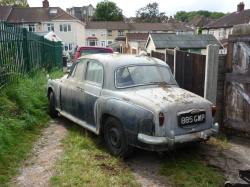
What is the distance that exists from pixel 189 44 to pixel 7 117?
27216 millimetres

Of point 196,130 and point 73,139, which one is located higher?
point 196,130

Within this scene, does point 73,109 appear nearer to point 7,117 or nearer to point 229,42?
point 7,117

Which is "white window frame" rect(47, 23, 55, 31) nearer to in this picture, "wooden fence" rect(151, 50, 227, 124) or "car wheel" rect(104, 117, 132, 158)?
"wooden fence" rect(151, 50, 227, 124)

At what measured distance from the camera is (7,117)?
6.34 m

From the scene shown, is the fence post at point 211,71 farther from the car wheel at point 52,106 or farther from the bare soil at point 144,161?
the car wheel at point 52,106

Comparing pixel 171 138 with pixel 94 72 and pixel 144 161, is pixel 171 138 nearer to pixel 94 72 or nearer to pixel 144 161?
pixel 144 161

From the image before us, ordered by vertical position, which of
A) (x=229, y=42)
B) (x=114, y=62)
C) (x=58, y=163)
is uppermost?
(x=229, y=42)

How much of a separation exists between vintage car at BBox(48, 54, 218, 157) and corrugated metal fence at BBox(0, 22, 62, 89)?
2194 mm

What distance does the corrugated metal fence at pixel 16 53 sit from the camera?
308 inches

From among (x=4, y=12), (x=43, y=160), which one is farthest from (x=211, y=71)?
(x=4, y=12)

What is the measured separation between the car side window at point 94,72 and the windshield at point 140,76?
0.42 m

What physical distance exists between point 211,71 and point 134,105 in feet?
8.28

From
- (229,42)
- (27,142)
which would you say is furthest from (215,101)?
(27,142)

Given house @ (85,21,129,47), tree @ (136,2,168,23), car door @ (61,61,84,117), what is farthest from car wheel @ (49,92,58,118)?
tree @ (136,2,168,23)
